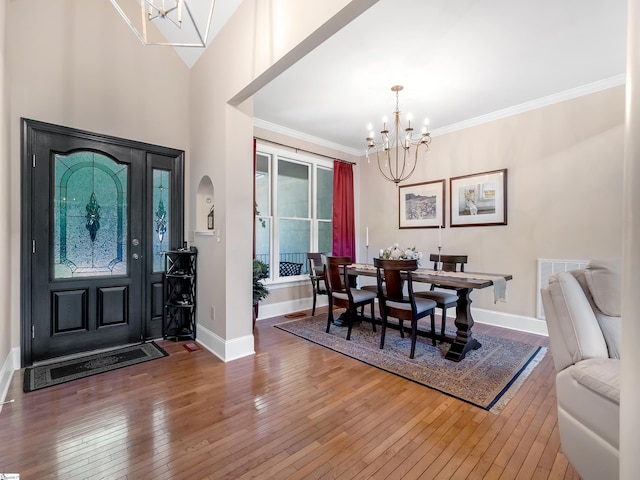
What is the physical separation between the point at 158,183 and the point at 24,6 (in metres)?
1.76

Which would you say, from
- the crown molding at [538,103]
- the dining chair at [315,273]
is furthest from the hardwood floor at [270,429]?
the crown molding at [538,103]

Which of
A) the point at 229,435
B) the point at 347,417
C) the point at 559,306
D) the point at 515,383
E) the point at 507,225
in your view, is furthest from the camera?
the point at 507,225

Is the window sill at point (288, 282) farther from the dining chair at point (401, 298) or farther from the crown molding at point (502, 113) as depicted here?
the crown molding at point (502, 113)

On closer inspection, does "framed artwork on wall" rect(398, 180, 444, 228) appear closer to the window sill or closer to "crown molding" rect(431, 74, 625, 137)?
"crown molding" rect(431, 74, 625, 137)

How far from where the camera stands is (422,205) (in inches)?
183

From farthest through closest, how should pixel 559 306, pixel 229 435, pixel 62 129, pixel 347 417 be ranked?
pixel 62 129
pixel 347 417
pixel 229 435
pixel 559 306

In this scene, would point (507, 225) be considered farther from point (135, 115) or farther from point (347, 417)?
point (135, 115)

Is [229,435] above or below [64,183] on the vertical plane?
below

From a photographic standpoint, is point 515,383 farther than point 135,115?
No

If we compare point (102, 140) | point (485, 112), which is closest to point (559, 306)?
point (485, 112)

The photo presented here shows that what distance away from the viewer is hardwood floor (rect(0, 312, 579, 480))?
1494 mm

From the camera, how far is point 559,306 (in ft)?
4.85

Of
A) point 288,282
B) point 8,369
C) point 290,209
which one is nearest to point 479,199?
point 290,209

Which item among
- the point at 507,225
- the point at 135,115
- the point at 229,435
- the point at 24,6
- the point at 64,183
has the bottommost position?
the point at 229,435
